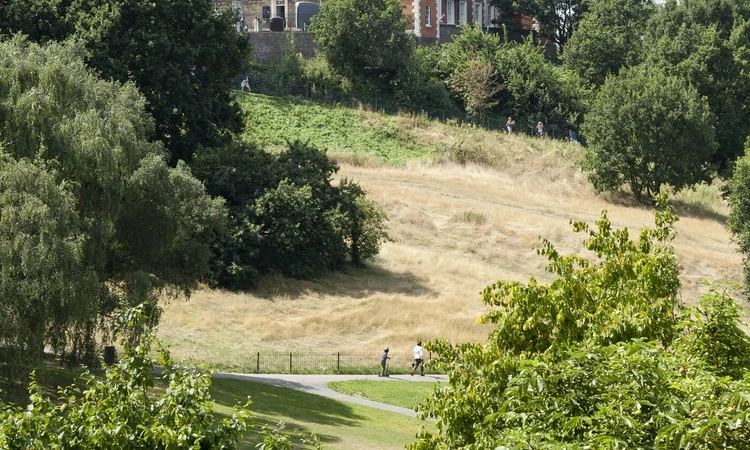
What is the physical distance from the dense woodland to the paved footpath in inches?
167

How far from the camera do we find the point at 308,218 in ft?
177

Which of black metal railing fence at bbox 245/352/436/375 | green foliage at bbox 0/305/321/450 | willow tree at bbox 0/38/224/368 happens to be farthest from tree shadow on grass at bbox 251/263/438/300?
green foliage at bbox 0/305/321/450

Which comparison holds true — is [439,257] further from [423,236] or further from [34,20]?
[34,20]

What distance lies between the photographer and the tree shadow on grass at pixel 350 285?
173 feet

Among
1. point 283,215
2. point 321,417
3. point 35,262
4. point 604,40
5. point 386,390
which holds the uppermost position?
point 604,40

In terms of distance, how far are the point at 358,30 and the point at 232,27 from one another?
1172 inches

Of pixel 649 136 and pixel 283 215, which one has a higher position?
pixel 649 136

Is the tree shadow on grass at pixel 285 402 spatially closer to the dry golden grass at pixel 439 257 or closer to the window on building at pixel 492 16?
the dry golden grass at pixel 439 257

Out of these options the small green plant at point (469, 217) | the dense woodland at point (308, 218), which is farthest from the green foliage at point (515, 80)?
the small green plant at point (469, 217)

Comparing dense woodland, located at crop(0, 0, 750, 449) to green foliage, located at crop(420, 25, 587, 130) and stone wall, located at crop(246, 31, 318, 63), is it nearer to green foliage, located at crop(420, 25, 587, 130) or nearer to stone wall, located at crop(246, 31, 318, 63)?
green foliage, located at crop(420, 25, 587, 130)

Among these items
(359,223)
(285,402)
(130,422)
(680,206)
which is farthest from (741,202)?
(130,422)

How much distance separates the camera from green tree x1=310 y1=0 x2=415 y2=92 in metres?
83.9

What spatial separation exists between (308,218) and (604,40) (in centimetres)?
4853

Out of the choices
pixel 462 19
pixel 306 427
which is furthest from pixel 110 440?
pixel 462 19
